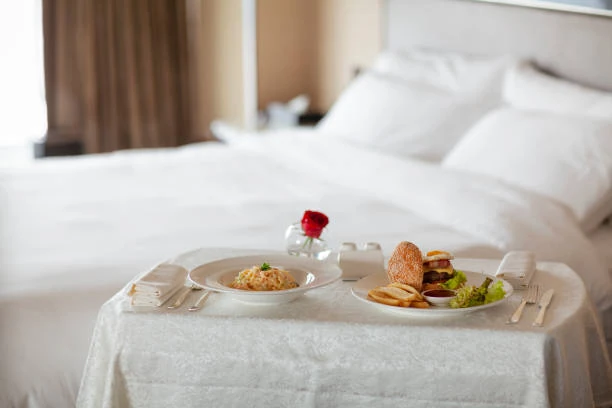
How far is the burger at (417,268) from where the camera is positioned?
1427 millimetres

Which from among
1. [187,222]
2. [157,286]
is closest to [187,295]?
[157,286]

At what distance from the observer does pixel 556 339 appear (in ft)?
4.18

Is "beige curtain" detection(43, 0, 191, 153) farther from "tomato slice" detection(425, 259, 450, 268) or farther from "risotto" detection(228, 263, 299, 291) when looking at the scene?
"tomato slice" detection(425, 259, 450, 268)

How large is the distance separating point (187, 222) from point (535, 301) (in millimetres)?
1274

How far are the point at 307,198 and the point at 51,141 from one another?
2.73 meters

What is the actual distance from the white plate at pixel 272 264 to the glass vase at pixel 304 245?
111 mm

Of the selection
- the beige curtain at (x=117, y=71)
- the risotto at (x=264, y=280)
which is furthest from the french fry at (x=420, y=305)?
the beige curtain at (x=117, y=71)

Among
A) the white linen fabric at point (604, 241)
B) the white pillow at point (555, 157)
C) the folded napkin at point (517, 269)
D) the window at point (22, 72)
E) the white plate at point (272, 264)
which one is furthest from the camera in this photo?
the window at point (22, 72)

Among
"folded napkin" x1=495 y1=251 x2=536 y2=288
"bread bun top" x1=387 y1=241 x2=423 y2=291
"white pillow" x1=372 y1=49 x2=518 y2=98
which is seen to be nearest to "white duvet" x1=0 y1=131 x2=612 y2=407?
"folded napkin" x1=495 y1=251 x2=536 y2=288

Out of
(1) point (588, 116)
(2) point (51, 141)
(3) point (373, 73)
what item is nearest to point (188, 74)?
(2) point (51, 141)

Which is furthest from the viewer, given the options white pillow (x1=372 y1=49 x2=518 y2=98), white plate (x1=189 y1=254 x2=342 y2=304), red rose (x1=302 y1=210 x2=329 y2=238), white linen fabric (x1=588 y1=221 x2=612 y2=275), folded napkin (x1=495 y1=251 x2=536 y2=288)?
white pillow (x1=372 y1=49 x2=518 y2=98)

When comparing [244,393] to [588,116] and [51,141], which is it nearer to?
[588,116]

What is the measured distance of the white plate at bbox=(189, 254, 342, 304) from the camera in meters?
1.40

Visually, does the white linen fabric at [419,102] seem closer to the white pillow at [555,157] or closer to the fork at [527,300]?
the white pillow at [555,157]
